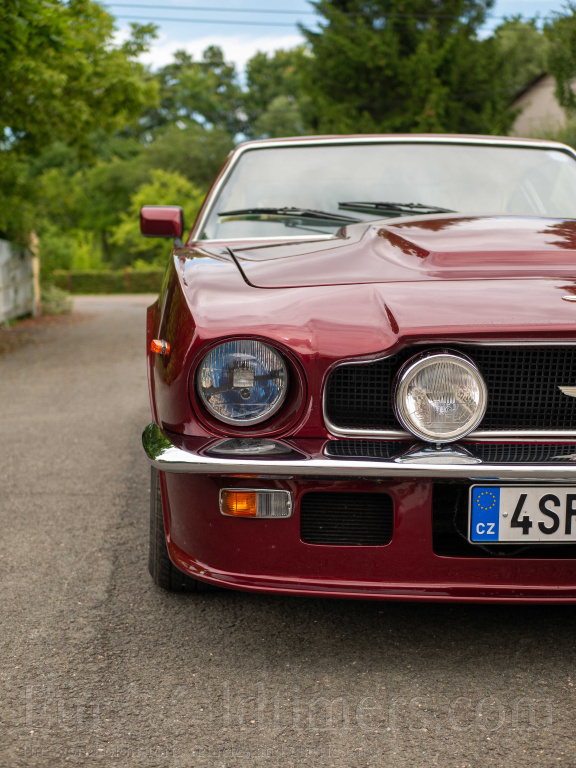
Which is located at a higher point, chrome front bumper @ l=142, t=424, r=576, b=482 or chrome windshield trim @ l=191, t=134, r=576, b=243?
chrome windshield trim @ l=191, t=134, r=576, b=243

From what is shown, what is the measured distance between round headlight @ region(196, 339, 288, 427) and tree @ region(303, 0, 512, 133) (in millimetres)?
29745

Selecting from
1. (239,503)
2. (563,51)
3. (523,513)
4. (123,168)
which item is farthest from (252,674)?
(123,168)

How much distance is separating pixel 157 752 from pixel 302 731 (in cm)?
32

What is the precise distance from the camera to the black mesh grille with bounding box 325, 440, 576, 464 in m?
2.00

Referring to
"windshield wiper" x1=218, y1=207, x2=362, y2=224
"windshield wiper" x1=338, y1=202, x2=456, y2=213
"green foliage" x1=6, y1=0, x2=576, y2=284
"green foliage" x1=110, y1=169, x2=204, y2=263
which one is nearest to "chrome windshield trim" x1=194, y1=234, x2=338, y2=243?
"windshield wiper" x1=218, y1=207, x2=362, y2=224

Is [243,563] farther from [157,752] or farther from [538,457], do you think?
[538,457]

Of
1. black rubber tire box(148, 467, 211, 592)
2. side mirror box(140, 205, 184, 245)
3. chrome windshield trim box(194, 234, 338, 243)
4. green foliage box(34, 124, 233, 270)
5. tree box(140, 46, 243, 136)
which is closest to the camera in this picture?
black rubber tire box(148, 467, 211, 592)

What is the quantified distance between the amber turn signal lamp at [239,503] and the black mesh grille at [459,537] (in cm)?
44

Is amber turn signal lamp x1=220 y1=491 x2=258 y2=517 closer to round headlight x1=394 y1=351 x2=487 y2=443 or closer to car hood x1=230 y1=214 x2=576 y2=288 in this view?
round headlight x1=394 y1=351 x2=487 y2=443

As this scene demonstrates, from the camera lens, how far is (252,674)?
7.11ft

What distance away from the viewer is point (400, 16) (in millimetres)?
31547

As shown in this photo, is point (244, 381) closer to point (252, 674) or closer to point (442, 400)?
point (442, 400)

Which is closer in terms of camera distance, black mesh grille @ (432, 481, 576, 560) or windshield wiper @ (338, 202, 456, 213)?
black mesh grille @ (432, 481, 576, 560)

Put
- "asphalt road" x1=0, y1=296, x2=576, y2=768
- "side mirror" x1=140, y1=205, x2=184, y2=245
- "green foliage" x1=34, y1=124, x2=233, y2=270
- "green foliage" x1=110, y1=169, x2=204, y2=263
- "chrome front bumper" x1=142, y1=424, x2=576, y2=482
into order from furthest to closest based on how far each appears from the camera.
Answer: "green foliage" x1=34, y1=124, x2=233, y2=270, "green foliage" x1=110, y1=169, x2=204, y2=263, "side mirror" x1=140, y1=205, x2=184, y2=245, "chrome front bumper" x1=142, y1=424, x2=576, y2=482, "asphalt road" x1=0, y1=296, x2=576, y2=768
